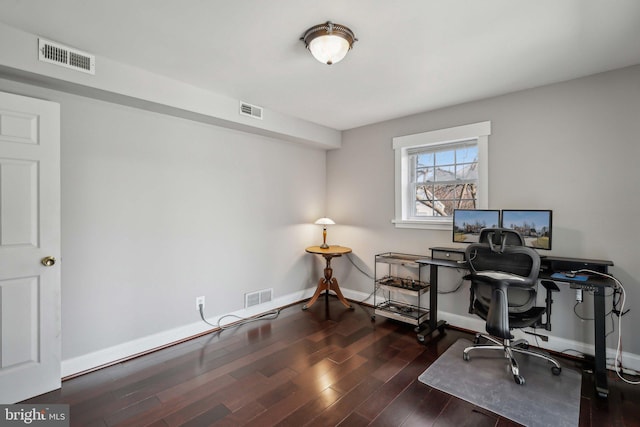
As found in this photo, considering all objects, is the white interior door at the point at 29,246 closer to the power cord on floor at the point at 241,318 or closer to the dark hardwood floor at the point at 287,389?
the dark hardwood floor at the point at 287,389

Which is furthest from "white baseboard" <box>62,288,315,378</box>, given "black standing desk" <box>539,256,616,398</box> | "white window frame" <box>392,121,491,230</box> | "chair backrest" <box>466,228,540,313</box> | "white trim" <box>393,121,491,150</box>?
"black standing desk" <box>539,256,616,398</box>

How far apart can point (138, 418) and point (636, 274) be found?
12.7 feet

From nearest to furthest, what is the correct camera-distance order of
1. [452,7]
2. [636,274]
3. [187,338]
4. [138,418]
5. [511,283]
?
1. [452,7]
2. [138,418]
3. [511,283]
4. [636,274]
5. [187,338]

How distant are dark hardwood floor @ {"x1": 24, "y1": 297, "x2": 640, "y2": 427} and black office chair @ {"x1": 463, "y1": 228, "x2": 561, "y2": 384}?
1.67ft

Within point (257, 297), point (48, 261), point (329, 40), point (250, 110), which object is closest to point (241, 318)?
point (257, 297)

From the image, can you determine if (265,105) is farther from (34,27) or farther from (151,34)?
(34,27)

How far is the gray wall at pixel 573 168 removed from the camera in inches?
97.3

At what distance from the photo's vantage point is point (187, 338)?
122 inches

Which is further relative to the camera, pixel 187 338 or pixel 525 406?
pixel 187 338

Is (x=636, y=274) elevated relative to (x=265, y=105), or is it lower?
lower

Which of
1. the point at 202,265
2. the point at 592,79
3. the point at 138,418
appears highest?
the point at 592,79

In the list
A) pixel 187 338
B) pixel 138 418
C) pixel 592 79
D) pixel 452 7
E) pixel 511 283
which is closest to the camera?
pixel 452 7

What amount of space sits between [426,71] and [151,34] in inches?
83.8

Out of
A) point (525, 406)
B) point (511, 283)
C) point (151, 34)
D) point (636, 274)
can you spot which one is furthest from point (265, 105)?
point (636, 274)
